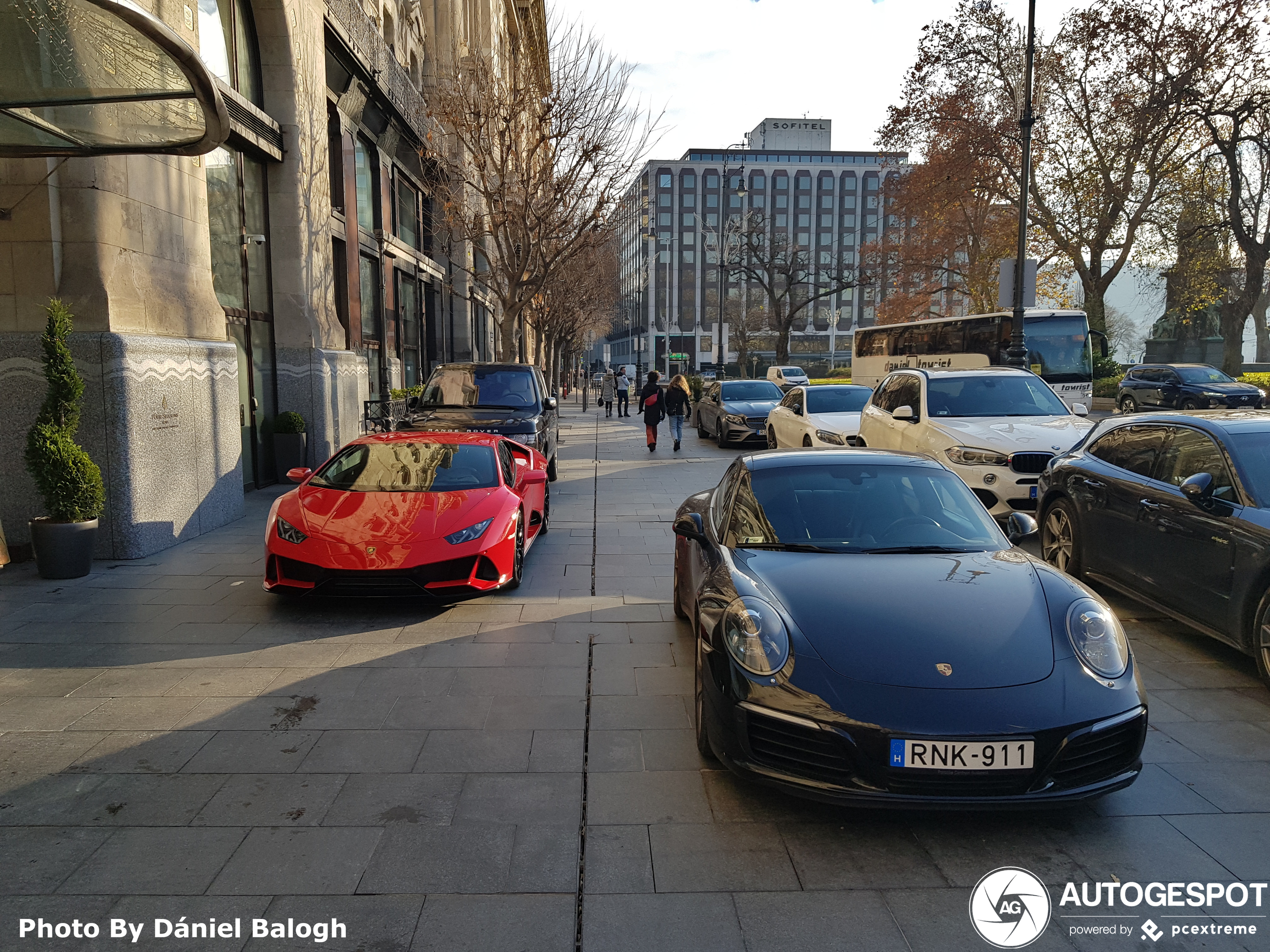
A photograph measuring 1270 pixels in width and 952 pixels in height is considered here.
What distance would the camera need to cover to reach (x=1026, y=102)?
18922 mm

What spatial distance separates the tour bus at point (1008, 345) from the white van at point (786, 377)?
7498 millimetres

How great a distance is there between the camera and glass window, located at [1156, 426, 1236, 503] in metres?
5.51

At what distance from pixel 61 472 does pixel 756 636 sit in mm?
6597

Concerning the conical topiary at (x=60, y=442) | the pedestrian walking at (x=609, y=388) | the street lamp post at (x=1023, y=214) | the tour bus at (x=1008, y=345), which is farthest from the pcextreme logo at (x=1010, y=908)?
the pedestrian walking at (x=609, y=388)

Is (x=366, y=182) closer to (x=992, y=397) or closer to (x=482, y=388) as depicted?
(x=482, y=388)

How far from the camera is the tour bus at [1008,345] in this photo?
24.3 metres

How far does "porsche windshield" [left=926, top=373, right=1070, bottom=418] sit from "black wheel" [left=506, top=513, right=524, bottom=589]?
19.4 ft

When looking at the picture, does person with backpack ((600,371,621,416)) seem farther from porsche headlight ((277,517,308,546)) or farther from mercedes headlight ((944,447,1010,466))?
porsche headlight ((277,517,308,546))

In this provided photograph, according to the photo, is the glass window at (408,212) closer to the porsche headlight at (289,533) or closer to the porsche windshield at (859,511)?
the porsche headlight at (289,533)

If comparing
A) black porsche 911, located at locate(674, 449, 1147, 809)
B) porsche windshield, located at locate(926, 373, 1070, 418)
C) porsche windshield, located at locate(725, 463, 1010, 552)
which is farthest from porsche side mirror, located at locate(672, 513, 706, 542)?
porsche windshield, located at locate(926, 373, 1070, 418)

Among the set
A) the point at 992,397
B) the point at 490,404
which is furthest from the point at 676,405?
the point at 992,397

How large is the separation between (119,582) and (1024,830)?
731 cm

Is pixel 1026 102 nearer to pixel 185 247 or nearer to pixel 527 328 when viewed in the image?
pixel 185 247

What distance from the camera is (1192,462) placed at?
5914 millimetres
